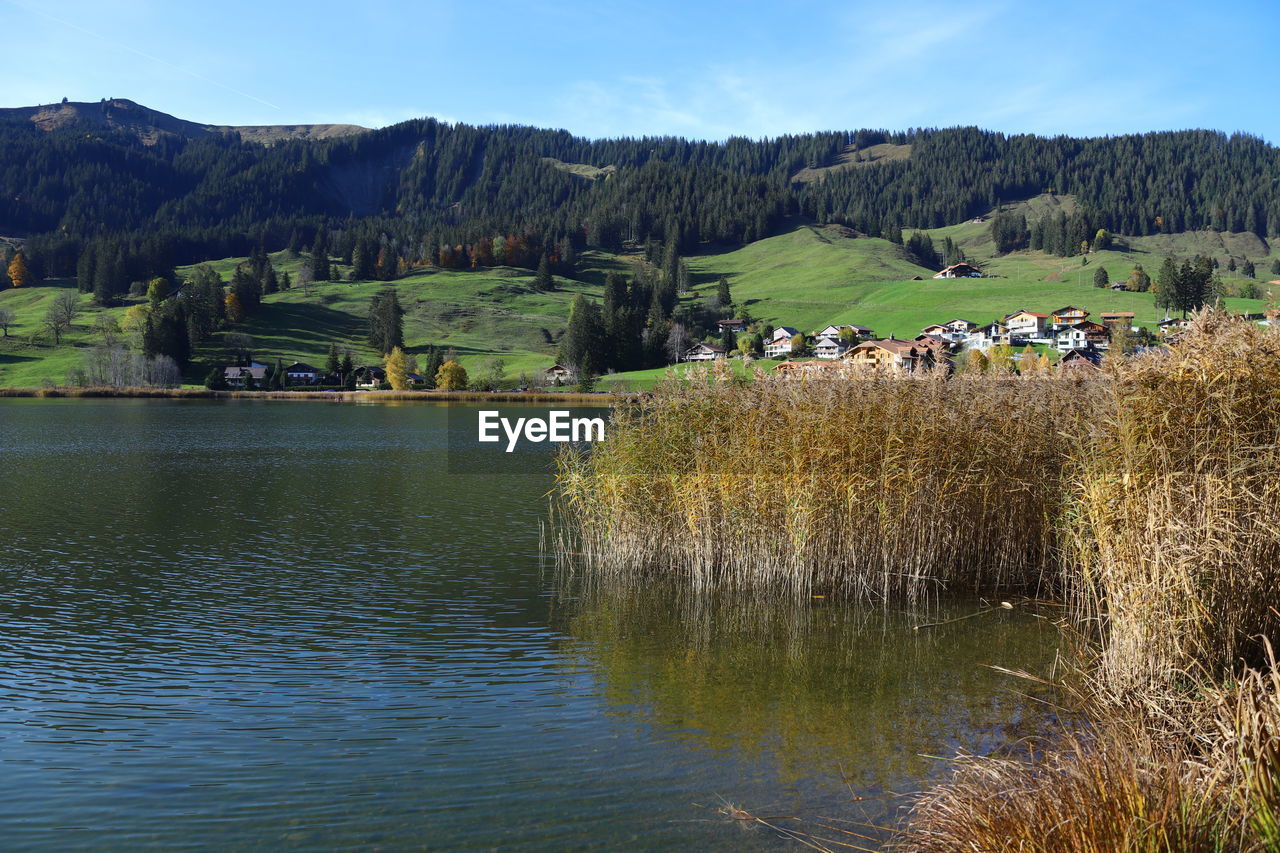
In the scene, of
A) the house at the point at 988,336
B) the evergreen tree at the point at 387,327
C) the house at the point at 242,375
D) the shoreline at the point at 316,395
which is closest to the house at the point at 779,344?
the house at the point at 988,336

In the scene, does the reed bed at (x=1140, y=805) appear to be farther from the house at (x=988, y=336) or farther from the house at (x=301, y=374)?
the house at (x=988, y=336)

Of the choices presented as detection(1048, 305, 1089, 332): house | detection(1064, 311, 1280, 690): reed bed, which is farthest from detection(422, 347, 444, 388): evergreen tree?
detection(1064, 311, 1280, 690): reed bed

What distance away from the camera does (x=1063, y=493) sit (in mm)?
17750

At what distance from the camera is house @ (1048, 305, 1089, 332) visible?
162500 millimetres

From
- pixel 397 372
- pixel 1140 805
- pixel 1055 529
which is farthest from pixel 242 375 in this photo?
pixel 1140 805

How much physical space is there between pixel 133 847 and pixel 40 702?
5504 millimetres

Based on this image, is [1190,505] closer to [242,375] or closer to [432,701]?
[432,701]

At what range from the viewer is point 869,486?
61.0 ft

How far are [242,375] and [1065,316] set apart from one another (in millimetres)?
144313

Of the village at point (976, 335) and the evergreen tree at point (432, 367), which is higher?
the village at point (976, 335)

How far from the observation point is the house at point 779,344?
6594 inches

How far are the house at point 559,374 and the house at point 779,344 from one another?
37.0 meters

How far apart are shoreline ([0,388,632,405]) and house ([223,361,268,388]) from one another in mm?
7620

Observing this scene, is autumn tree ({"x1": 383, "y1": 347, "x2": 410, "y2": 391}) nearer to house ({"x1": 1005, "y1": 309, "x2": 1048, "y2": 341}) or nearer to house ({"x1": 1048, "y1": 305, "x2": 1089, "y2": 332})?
house ({"x1": 1005, "y1": 309, "x2": 1048, "y2": 341})
